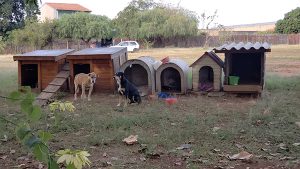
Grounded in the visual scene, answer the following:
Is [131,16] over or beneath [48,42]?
over

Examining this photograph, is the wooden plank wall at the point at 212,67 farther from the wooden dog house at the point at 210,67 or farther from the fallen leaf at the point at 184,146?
the fallen leaf at the point at 184,146

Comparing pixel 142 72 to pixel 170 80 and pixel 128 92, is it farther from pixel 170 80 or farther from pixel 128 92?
pixel 128 92

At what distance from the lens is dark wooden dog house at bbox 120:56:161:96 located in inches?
364

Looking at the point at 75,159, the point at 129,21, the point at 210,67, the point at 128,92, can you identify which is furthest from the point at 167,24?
the point at 75,159

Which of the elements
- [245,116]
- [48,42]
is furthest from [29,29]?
[245,116]

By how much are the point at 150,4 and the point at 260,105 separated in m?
50.7

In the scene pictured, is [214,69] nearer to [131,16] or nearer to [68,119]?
[68,119]

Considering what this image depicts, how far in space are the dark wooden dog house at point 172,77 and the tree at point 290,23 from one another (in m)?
51.8

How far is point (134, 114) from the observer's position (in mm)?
6898

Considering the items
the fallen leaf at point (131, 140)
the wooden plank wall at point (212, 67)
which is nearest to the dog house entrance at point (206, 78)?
the wooden plank wall at point (212, 67)

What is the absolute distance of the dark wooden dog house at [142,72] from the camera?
30.3ft

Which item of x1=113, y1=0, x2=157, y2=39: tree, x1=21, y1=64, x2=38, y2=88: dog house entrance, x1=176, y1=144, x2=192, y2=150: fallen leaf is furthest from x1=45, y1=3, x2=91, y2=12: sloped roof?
x1=176, y1=144, x2=192, y2=150: fallen leaf

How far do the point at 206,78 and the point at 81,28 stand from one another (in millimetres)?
39032

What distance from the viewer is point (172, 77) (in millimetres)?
9977
